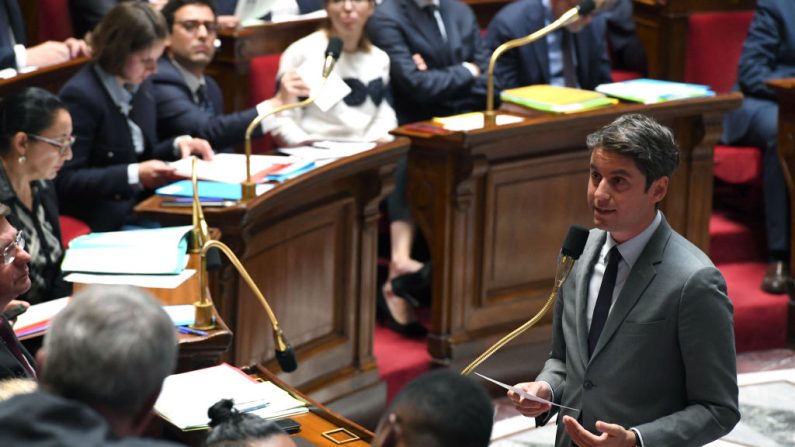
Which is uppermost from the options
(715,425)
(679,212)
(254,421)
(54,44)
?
(54,44)

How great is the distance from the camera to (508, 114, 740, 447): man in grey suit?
2168 millimetres

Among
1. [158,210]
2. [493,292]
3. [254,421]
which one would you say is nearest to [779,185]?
[493,292]

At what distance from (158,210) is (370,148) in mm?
918

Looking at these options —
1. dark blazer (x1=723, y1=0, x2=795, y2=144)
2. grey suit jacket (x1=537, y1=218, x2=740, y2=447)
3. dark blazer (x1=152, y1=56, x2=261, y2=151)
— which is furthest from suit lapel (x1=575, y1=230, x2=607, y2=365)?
dark blazer (x1=723, y1=0, x2=795, y2=144)

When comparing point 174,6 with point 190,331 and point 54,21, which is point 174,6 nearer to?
point 54,21

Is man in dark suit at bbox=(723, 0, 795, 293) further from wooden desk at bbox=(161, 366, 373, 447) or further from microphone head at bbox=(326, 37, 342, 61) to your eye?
wooden desk at bbox=(161, 366, 373, 447)

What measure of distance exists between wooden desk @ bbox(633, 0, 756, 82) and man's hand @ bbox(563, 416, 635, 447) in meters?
3.87

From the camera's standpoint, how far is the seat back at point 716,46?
5691 millimetres

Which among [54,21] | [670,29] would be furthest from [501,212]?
[54,21]

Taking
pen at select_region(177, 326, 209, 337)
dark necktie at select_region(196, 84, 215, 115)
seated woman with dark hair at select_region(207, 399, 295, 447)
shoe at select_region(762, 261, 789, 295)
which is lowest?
shoe at select_region(762, 261, 789, 295)

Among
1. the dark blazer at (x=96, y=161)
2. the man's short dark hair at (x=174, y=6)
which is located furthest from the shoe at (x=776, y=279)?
the dark blazer at (x=96, y=161)

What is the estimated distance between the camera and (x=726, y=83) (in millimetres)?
5746

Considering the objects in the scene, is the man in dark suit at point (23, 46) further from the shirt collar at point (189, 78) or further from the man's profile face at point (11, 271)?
the man's profile face at point (11, 271)

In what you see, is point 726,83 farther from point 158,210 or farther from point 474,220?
point 158,210
